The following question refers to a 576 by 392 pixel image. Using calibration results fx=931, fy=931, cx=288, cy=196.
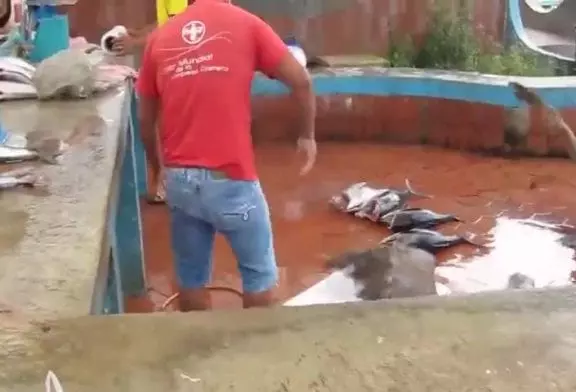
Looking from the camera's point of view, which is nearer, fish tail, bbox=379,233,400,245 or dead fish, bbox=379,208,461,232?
fish tail, bbox=379,233,400,245

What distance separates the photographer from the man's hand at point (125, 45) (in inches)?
221

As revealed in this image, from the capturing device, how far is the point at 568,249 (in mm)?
4648

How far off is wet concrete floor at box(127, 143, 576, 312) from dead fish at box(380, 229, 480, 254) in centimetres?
5

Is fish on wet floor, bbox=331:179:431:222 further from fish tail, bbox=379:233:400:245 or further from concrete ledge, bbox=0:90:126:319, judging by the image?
concrete ledge, bbox=0:90:126:319

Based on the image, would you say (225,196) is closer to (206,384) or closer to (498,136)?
(206,384)

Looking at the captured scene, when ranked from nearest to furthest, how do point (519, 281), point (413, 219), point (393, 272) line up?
point (393, 272) < point (519, 281) < point (413, 219)

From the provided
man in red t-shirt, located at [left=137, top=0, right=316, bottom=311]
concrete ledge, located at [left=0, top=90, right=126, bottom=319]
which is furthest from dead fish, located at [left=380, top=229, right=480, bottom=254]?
concrete ledge, located at [left=0, top=90, right=126, bottom=319]

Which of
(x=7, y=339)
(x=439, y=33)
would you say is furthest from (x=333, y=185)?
(x=7, y=339)

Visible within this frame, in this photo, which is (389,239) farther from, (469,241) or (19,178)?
(19,178)

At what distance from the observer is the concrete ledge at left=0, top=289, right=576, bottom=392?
1518mm

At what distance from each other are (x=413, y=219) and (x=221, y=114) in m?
2.13

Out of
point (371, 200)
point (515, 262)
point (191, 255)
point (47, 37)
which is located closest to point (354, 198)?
point (371, 200)

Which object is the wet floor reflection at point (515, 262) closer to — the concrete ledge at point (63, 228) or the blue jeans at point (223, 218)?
the blue jeans at point (223, 218)

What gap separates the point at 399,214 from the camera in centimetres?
500
